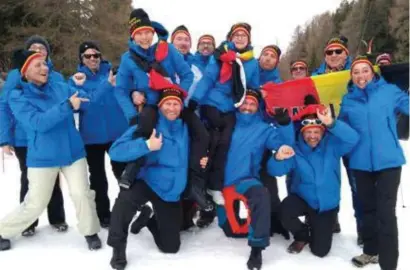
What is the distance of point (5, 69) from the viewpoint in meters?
23.0

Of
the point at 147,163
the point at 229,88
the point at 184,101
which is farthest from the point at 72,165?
the point at 229,88

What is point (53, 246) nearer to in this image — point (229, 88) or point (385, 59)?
point (229, 88)

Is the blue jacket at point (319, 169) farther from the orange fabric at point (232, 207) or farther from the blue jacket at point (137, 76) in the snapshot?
the blue jacket at point (137, 76)

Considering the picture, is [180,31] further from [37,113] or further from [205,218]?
[205,218]

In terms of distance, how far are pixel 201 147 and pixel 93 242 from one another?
1.68 m

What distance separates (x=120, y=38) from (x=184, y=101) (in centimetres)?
2118

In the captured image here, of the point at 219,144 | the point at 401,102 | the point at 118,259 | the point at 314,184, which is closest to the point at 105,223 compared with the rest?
the point at 118,259

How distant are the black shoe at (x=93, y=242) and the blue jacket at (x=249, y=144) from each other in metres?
1.63

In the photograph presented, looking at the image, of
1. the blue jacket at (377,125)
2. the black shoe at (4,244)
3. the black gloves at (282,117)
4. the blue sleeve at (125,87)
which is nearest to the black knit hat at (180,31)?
the blue sleeve at (125,87)

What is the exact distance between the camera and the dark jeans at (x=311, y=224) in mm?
4871

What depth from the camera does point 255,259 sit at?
15.1 feet

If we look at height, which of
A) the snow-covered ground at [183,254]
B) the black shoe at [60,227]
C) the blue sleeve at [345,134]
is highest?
the blue sleeve at [345,134]

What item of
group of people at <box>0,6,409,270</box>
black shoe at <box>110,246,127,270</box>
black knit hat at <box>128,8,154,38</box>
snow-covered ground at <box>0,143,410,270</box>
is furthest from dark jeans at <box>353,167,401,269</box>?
black knit hat at <box>128,8,154,38</box>

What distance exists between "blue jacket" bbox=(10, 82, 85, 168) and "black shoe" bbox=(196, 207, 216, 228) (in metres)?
1.79
